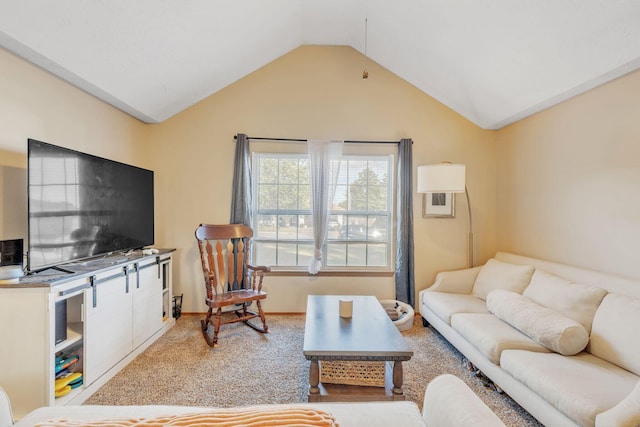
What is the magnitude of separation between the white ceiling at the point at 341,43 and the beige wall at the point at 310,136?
16 centimetres

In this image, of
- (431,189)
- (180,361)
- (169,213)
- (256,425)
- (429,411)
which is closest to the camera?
(256,425)

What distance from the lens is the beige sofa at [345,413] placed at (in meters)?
0.82

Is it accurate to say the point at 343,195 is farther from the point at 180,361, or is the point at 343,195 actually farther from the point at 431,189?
the point at 180,361

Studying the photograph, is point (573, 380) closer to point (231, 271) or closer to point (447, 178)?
point (447, 178)

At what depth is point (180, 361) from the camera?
8.06ft

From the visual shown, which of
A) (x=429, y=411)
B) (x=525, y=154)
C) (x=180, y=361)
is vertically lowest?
(x=180, y=361)

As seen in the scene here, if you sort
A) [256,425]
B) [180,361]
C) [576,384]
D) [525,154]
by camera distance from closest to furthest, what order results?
[256,425]
[576,384]
[180,361]
[525,154]

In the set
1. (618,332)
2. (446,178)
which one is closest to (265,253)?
(446,178)

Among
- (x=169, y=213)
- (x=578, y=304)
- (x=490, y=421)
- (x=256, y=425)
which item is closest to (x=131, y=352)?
(x=169, y=213)

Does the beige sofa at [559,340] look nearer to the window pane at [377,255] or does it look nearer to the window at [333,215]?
the window pane at [377,255]

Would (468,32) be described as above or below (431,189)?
above

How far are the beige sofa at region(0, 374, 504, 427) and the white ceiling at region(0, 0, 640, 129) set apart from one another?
2.18 m

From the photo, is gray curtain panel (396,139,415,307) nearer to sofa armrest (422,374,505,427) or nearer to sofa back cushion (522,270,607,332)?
sofa back cushion (522,270,607,332)

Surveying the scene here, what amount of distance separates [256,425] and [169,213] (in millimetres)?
3270
